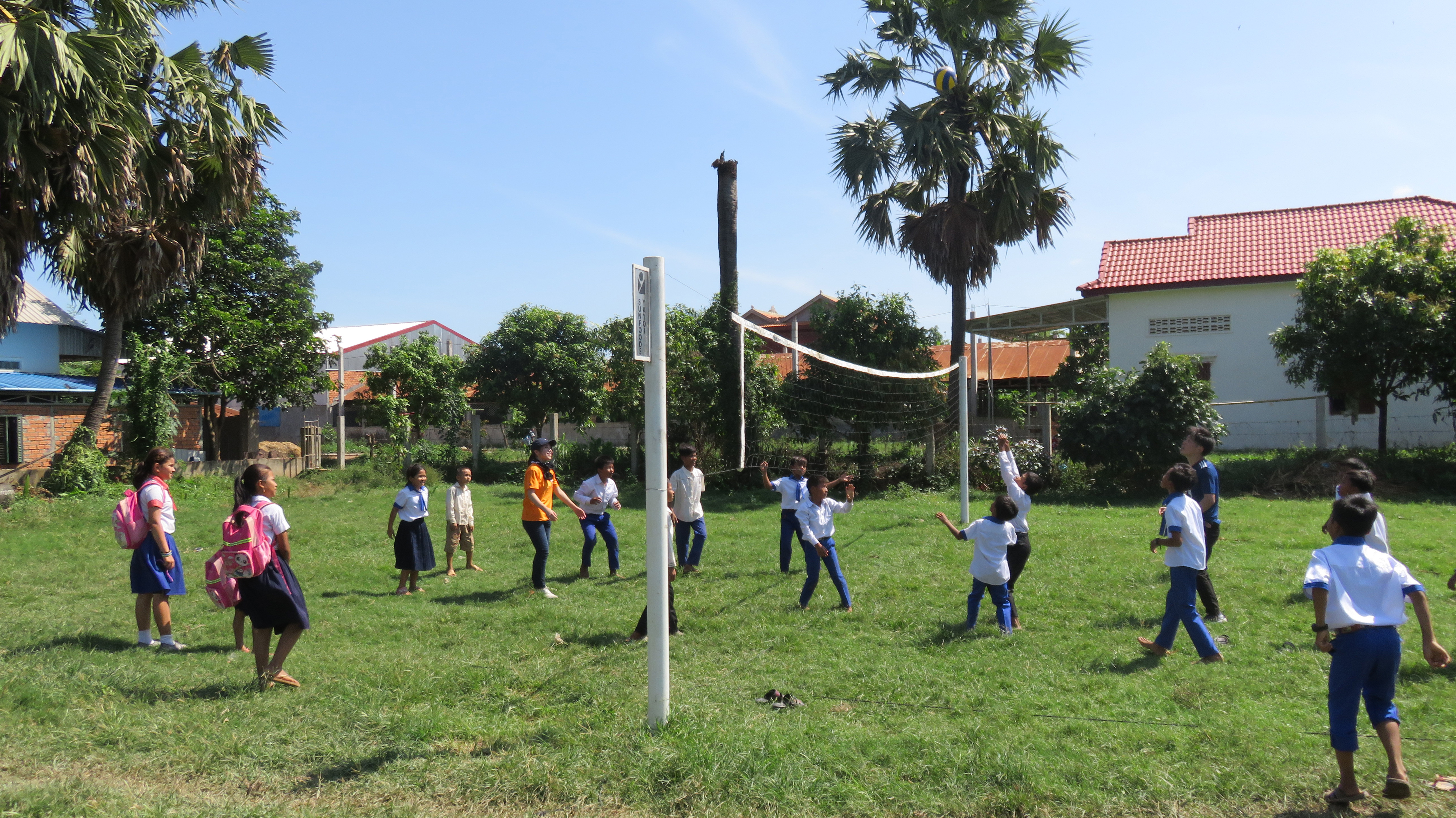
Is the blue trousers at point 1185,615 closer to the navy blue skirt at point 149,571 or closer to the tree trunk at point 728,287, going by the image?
the navy blue skirt at point 149,571

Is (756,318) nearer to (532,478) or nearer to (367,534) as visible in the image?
(367,534)

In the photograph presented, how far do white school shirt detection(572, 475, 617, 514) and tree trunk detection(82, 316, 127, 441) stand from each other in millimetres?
12661

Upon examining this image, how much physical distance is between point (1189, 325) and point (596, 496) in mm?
19271

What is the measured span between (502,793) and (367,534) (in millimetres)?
10274

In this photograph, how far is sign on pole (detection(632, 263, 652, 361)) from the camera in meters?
5.07

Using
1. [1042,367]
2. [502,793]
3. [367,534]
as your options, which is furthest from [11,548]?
[1042,367]

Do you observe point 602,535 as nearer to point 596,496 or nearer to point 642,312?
point 596,496

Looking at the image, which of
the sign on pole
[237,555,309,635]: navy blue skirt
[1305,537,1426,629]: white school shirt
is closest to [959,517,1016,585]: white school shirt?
[1305,537,1426,629]: white school shirt

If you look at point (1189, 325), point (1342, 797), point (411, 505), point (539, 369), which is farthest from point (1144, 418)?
point (539, 369)

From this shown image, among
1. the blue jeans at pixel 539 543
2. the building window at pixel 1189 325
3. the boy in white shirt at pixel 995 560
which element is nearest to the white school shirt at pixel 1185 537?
the boy in white shirt at pixel 995 560

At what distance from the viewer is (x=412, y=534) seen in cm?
970

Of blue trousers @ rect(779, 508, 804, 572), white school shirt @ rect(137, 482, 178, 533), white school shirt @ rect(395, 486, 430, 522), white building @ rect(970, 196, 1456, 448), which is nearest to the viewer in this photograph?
white school shirt @ rect(137, 482, 178, 533)

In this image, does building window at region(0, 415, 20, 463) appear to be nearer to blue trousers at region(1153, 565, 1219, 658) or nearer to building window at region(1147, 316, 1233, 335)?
blue trousers at region(1153, 565, 1219, 658)

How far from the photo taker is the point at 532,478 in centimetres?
955
